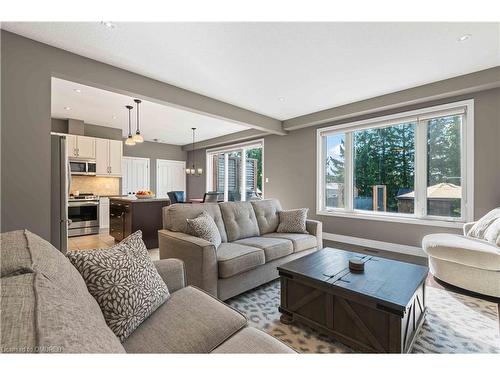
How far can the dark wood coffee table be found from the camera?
1.43 m

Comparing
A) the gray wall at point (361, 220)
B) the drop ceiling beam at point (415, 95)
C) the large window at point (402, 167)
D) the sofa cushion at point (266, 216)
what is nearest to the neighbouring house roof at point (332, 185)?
the large window at point (402, 167)

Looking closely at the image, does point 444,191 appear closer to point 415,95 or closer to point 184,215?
point 415,95

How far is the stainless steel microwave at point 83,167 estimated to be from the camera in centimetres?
527

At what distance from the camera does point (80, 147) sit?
5.34m

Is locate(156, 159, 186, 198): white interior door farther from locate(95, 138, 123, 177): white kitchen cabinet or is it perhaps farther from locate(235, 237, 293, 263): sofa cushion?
locate(235, 237, 293, 263): sofa cushion

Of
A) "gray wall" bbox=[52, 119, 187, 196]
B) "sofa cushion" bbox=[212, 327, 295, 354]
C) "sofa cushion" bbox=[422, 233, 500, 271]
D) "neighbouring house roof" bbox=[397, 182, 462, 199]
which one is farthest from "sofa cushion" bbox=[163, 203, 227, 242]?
"gray wall" bbox=[52, 119, 187, 196]

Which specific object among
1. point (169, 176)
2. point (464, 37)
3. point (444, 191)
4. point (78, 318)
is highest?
point (464, 37)

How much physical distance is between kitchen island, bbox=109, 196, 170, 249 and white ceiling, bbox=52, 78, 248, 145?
6.01 ft

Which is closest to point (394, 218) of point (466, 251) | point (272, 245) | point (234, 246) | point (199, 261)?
point (466, 251)

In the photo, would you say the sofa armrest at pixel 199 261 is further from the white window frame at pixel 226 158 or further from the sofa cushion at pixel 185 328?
the white window frame at pixel 226 158

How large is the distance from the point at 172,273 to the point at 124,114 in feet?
15.5

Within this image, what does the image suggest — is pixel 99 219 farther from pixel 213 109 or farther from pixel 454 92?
pixel 454 92

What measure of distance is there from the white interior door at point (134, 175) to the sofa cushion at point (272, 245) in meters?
5.80
